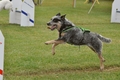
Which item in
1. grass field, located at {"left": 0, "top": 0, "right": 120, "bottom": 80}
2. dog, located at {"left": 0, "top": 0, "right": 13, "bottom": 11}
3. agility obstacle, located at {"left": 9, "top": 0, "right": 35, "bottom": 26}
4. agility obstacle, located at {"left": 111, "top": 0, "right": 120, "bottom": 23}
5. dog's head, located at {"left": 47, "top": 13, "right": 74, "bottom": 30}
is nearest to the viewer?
dog's head, located at {"left": 47, "top": 13, "right": 74, "bottom": 30}

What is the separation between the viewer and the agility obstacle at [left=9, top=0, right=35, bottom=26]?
560 inches

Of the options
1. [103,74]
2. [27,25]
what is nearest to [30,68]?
[103,74]

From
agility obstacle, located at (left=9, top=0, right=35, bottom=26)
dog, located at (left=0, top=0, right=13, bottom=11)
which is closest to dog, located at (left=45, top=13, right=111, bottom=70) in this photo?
agility obstacle, located at (left=9, top=0, right=35, bottom=26)

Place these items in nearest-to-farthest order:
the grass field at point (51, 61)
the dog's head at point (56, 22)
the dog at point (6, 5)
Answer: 1. the dog's head at point (56, 22)
2. the grass field at point (51, 61)
3. the dog at point (6, 5)

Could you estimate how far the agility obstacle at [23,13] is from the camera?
14234mm

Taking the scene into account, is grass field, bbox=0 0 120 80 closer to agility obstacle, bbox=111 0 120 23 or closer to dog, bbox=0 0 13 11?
dog, bbox=0 0 13 11

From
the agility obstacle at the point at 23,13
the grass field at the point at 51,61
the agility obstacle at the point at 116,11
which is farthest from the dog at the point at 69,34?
the agility obstacle at the point at 116,11

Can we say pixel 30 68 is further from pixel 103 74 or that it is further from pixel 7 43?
pixel 7 43

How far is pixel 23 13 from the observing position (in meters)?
14.4

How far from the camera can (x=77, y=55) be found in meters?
8.99

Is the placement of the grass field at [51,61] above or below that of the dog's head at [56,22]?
below

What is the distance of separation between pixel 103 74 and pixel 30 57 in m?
2.15

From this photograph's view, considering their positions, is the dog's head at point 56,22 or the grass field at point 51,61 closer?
the dog's head at point 56,22

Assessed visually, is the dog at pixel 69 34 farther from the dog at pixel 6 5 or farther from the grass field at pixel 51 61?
the dog at pixel 6 5
